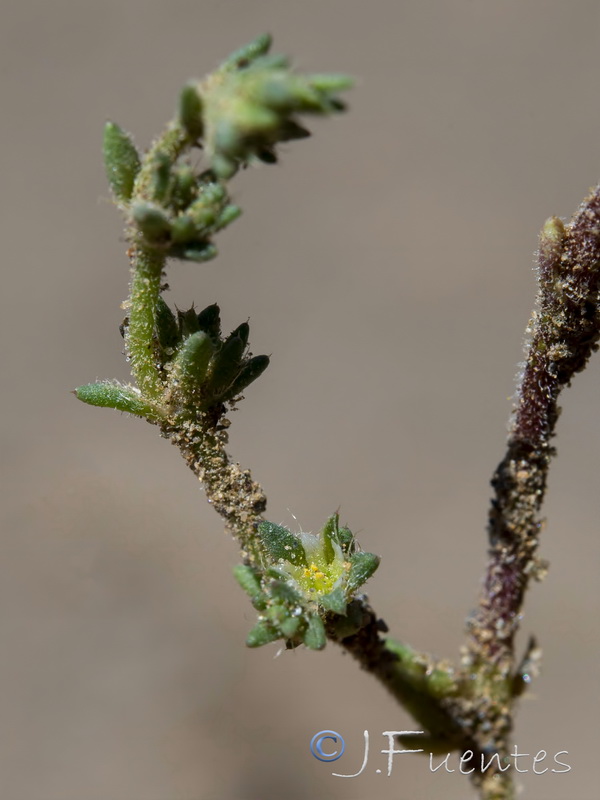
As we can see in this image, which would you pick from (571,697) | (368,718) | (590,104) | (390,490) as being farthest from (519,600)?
(590,104)

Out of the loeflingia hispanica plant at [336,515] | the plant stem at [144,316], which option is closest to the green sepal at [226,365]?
the loeflingia hispanica plant at [336,515]

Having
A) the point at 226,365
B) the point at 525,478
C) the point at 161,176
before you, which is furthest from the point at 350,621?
the point at 161,176

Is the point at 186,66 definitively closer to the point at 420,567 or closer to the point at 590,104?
the point at 590,104

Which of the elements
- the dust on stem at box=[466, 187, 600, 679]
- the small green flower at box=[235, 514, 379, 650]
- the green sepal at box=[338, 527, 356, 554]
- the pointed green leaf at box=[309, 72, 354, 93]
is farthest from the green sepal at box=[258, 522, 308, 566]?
the pointed green leaf at box=[309, 72, 354, 93]

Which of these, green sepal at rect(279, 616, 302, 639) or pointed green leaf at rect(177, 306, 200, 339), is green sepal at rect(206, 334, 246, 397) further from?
green sepal at rect(279, 616, 302, 639)

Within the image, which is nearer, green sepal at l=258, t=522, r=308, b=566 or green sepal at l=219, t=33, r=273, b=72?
green sepal at l=219, t=33, r=273, b=72

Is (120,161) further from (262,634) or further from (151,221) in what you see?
(262,634)
